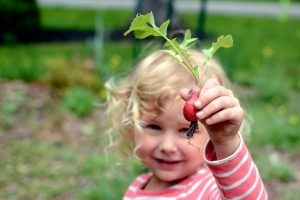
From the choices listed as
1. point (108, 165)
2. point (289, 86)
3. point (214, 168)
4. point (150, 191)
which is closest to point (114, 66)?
point (289, 86)

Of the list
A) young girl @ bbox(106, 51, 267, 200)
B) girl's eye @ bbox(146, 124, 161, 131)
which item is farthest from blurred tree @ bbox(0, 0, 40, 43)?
girl's eye @ bbox(146, 124, 161, 131)

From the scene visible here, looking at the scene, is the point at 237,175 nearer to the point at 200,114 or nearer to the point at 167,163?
the point at 200,114

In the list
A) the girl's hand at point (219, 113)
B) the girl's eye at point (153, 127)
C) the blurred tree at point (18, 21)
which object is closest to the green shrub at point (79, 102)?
the girl's eye at point (153, 127)

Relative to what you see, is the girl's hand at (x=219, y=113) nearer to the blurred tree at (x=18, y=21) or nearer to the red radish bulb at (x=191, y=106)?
the red radish bulb at (x=191, y=106)

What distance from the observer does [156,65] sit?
87.6 inches

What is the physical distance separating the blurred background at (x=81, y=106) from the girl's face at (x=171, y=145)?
70 centimetres

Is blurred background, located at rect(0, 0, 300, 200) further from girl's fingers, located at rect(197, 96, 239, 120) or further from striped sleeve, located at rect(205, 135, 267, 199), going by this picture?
girl's fingers, located at rect(197, 96, 239, 120)

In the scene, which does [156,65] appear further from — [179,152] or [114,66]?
[114,66]

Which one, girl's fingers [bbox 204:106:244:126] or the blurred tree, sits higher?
girl's fingers [bbox 204:106:244:126]

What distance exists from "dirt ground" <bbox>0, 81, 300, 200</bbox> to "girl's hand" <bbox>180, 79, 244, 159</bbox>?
9.26 feet

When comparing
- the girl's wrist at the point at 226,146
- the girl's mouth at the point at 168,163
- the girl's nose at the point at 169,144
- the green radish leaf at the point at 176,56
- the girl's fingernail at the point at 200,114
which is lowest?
the girl's mouth at the point at 168,163

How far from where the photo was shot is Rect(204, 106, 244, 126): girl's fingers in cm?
133

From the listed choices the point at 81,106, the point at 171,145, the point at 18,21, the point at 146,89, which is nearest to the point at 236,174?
the point at 171,145

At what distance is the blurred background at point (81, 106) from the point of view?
402 centimetres
